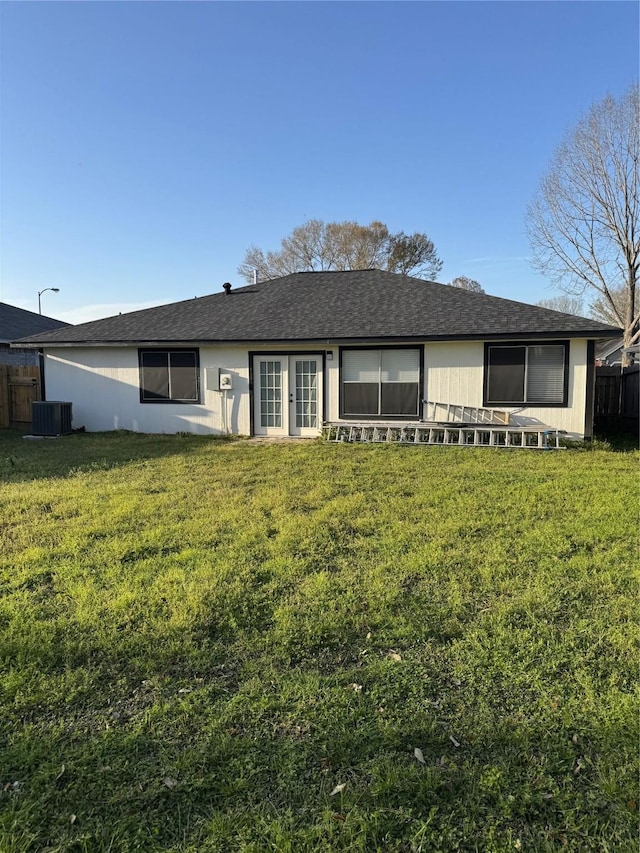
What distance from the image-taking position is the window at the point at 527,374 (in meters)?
10.2

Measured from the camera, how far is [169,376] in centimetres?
1209

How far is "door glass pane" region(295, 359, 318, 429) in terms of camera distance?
37.8ft

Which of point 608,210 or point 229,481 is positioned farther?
point 608,210

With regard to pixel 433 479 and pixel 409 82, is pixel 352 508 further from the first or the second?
pixel 409 82

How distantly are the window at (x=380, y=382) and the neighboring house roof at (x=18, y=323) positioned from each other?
12.8 metres

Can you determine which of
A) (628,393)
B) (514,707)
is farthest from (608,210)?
(514,707)

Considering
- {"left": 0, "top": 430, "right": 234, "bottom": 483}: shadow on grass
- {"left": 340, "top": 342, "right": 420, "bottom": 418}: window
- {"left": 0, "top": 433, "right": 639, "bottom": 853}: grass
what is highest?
{"left": 340, "top": 342, "right": 420, "bottom": 418}: window

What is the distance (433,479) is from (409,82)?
902 centimetres

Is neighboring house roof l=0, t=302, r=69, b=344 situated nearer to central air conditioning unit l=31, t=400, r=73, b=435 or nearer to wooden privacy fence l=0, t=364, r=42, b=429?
wooden privacy fence l=0, t=364, r=42, b=429

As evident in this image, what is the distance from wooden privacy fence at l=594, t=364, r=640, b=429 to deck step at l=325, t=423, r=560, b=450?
18.5ft

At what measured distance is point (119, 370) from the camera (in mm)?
12305

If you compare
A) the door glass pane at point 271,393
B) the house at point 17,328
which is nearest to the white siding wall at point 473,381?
the door glass pane at point 271,393

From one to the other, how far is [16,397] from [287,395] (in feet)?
24.2

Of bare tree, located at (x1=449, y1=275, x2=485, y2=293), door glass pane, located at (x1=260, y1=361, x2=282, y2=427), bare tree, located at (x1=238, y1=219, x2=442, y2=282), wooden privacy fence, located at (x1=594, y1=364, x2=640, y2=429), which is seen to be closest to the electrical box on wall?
door glass pane, located at (x1=260, y1=361, x2=282, y2=427)
